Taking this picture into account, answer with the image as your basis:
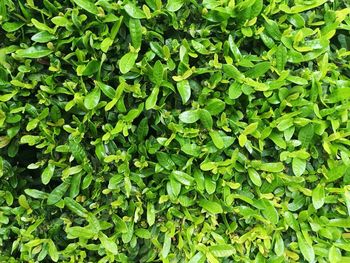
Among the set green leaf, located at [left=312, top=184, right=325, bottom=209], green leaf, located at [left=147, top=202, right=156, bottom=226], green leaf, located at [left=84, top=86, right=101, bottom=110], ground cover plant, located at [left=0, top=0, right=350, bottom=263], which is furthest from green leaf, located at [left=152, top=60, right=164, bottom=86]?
green leaf, located at [left=312, top=184, right=325, bottom=209]

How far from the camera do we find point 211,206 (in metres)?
1.88

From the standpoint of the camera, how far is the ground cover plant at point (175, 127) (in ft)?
6.01

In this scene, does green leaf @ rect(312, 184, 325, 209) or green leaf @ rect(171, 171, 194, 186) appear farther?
green leaf @ rect(312, 184, 325, 209)

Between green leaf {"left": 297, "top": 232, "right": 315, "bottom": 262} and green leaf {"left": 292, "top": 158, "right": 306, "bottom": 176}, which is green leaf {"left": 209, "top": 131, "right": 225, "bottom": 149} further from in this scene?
green leaf {"left": 297, "top": 232, "right": 315, "bottom": 262}

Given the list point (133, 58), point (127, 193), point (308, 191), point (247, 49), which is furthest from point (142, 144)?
point (308, 191)

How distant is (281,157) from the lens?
6.24ft

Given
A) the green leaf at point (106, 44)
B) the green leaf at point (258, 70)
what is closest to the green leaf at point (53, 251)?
the green leaf at point (106, 44)

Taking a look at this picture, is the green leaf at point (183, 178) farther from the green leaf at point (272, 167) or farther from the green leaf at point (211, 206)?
the green leaf at point (272, 167)

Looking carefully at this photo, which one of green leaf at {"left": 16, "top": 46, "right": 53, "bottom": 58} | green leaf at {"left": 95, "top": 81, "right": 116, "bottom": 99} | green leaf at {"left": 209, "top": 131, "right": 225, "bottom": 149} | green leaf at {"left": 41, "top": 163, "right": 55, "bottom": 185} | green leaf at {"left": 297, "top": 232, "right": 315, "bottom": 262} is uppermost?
green leaf at {"left": 16, "top": 46, "right": 53, "bottom": 58}

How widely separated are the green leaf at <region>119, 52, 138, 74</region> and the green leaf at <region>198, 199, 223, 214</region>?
625mm

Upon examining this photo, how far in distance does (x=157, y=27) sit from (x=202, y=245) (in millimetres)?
932

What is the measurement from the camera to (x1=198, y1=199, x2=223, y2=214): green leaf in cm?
187

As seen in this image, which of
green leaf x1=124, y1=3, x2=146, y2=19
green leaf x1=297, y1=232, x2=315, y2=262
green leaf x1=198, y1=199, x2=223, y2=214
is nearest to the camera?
green leaf x1=124, y1=3, x2=146, y2=19

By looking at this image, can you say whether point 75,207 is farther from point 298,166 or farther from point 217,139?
point 298,166
